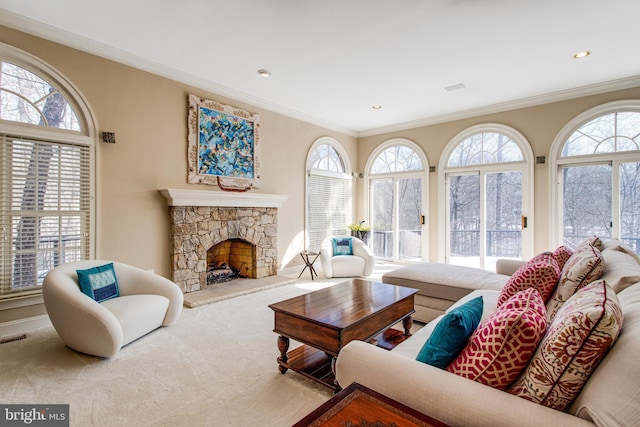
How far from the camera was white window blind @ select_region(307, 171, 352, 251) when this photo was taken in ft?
21.4

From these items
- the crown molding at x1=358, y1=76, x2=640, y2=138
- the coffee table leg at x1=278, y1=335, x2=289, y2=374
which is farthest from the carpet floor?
the crown molding at x1=358, y1=76, x2=640, y2=138

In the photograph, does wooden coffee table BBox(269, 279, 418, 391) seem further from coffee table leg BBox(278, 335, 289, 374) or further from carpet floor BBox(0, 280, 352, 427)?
carpet floor BBox(0, 280, 352, 427)

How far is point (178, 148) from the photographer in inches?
175

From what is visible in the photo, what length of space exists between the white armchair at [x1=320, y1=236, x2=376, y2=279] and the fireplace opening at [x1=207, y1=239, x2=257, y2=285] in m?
1.24

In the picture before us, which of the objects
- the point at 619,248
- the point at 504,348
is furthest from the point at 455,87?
the point at 504,348

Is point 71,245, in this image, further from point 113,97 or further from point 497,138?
point 497,138

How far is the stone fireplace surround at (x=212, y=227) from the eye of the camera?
4312 millimetres

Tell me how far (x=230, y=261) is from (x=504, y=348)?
5.18m

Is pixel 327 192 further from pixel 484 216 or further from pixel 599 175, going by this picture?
pixel 599 175

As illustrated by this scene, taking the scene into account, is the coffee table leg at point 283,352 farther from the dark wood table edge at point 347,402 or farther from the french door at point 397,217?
the french door at point 397,217

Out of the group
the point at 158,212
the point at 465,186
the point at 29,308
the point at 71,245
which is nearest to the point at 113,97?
the point at 158,212

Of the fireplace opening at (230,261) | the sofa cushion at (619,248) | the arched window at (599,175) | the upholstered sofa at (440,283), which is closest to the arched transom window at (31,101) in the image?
the fireplace opening at (230,261)

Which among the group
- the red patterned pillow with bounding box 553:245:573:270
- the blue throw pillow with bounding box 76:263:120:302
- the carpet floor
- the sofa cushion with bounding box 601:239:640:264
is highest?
the sofa cushion with bounding box 601:239:640:264

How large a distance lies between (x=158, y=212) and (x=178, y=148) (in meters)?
0.95
